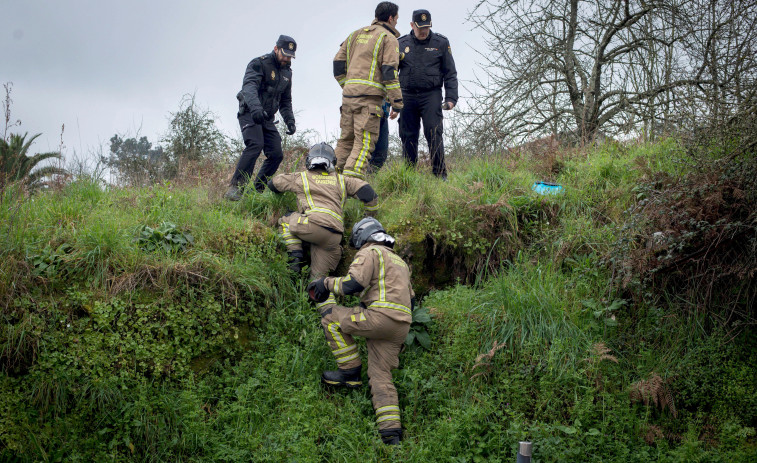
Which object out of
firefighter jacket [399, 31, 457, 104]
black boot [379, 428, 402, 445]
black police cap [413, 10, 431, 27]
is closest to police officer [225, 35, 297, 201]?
firefighter jacket [399, 31, 457, 104]

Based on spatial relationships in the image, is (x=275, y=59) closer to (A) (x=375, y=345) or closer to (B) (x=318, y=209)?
(B) (x=318, y=209)

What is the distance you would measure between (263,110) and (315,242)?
7.53 feet

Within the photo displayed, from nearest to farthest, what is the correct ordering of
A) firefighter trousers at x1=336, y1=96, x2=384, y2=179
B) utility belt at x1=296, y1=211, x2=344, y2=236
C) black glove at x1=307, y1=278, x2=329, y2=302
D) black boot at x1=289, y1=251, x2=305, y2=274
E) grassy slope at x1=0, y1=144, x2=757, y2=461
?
grassy slope at x1=0, y1=144, x2=757, y2=461 → black glove at x1=307, y1=278, x2=329, y2=302 → utility belt at x1=296, y1=211, x2=344, y2=236 → black boot at x1=289, y1=251, x2=305, y2=274 → firefighter trousers at x1=336, y1=96, x2=384, y2=179

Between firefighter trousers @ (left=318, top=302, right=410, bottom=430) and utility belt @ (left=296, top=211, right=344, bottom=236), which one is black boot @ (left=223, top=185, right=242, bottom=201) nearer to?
utility belt @ (left=296, top=211, right=344, bottom=236)

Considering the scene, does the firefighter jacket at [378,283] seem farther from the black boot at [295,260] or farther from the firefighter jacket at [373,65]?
the firefighter jacket at [373,65]

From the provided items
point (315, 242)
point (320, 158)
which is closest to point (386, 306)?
point (315, 242)

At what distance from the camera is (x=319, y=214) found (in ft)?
21.2

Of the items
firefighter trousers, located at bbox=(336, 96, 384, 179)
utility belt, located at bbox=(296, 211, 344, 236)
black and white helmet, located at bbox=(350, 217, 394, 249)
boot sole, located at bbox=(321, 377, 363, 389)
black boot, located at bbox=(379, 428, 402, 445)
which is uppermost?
firefighter trousers, located at bbox=(336, 96, 384, 179)

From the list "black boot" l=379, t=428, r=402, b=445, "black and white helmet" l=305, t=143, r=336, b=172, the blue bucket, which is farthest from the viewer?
the blue bucket

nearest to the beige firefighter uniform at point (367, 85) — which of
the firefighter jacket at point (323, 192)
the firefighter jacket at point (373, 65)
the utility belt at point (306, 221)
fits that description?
the firefighter jacket at point (373, 65)

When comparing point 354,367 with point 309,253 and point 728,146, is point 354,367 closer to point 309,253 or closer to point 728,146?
point 309,253

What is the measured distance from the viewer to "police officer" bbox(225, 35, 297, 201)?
7855mm

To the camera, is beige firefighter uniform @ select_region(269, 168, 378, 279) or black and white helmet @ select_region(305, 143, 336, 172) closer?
beige firefighter uniform @ select_region(269, 168, 378, 279)

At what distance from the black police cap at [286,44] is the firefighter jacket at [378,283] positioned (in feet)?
12.7
